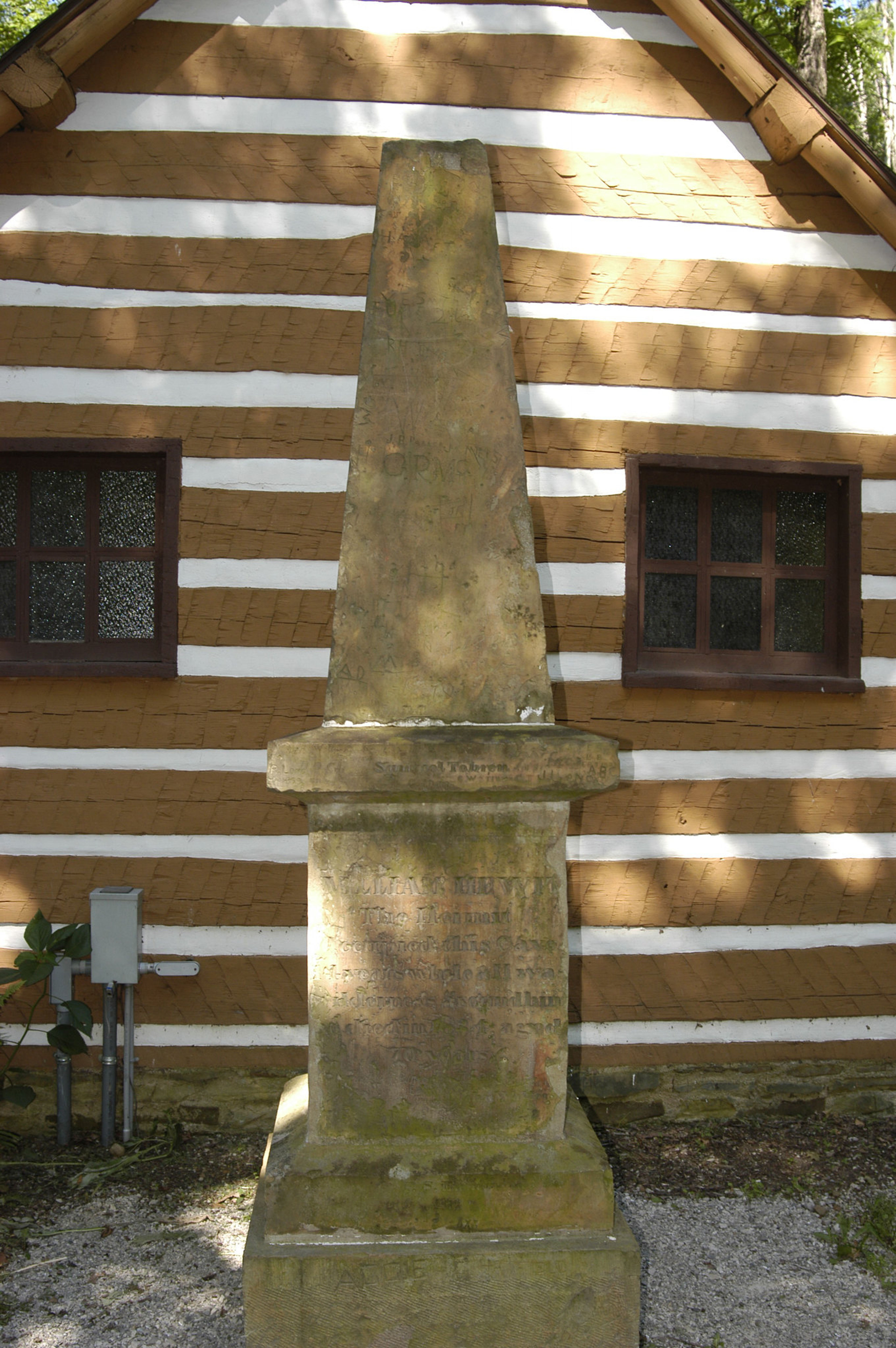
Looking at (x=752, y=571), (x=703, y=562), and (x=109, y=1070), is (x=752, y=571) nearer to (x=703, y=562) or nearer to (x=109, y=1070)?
(x=703, y=562)

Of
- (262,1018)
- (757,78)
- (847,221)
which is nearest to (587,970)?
(262,1018)

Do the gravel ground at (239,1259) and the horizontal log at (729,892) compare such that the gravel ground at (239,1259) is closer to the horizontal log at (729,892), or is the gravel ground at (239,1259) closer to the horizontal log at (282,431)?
A: the horizontal log at (729,892)

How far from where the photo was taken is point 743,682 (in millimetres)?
4586

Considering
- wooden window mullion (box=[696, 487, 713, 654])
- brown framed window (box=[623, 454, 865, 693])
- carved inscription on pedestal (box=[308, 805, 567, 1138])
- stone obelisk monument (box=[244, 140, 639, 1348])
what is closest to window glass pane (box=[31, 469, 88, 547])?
stone obelisk monument (box=[244, 140, 639, 1348])

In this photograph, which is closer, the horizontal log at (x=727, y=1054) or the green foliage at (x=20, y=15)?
the horizontal log at (x=727, y=1054)

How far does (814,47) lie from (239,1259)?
11.6m

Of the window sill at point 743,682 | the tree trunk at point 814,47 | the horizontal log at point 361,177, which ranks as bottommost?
the window sill at point 743,682

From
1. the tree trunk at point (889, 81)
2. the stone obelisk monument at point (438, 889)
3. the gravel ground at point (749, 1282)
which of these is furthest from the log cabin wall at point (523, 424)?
the tree trunk at point (889, 81)

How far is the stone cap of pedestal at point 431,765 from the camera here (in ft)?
7.72

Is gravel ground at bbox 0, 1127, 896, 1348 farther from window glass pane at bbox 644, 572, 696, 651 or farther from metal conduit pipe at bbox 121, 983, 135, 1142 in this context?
window glass pane at bbox 644, 572, 696, 651

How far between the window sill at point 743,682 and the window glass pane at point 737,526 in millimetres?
634

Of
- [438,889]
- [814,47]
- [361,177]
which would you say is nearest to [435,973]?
[438,889]

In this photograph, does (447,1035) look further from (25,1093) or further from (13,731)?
(13,731)

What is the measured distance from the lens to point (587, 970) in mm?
4555
